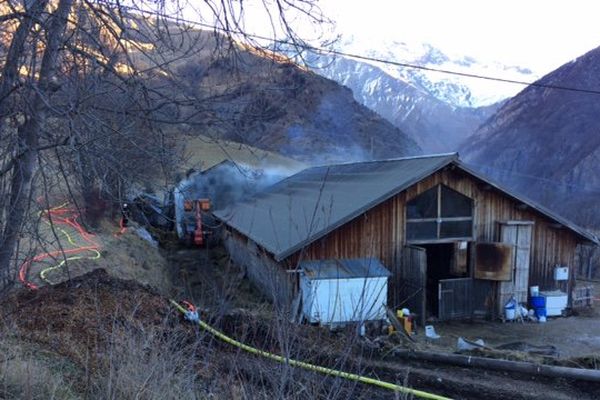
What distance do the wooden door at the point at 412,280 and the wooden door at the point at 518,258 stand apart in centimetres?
306

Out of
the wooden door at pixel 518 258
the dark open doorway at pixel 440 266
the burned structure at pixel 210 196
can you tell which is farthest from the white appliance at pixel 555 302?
the burned structure at pixel 210 196

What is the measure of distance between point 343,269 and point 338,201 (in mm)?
2909

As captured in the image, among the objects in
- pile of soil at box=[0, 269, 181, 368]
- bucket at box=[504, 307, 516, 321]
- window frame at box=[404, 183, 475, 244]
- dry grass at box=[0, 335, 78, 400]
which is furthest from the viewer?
bucket at box=[504, 307, 516, 321]

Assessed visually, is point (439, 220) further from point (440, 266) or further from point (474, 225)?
point (440, 266)

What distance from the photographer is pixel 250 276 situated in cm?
1773

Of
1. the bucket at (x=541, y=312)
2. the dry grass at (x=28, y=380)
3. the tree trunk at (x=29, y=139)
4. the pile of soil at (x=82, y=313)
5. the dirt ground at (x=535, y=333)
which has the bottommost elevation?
the dirt ground at (x=535, y=333)

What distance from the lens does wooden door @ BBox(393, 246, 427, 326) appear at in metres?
14.2

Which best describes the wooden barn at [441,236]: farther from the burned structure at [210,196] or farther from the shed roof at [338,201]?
the burned structure at [210,196]

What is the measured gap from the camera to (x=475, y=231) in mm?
15695

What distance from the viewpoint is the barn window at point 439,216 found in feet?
49.5

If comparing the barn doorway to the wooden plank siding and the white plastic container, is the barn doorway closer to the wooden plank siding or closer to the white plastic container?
the wooden plank siding

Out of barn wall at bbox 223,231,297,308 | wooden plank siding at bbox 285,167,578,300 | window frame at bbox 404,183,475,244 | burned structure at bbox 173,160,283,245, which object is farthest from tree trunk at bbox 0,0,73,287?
burned structure at bbox 173,160,283,245

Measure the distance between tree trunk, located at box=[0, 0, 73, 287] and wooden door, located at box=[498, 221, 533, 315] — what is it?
561 inches

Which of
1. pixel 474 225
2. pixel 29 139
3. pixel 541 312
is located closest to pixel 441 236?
pixel 474 225
